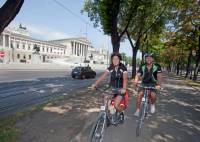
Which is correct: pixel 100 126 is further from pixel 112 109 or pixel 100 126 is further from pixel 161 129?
pixel 161 129

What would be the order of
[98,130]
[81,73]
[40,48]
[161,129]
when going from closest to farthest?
[98,130] → [161,129] → [81,73] → [40,48]

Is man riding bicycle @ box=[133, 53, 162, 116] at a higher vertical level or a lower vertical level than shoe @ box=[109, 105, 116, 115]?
higher

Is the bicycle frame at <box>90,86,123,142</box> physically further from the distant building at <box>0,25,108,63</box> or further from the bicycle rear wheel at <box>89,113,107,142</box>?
the distant building at <box>0,25,108,63</box>

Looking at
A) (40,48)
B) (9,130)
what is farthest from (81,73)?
(40,48)

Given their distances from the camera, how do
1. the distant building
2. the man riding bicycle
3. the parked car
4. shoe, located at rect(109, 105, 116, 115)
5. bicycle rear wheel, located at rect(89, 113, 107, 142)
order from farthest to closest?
the distant building → the parked car → the man riding bicycle → shoe, located at rect(109, 105, 116, 115) → bicycle rear wheel, located at rect(89, 113, 107, 142)

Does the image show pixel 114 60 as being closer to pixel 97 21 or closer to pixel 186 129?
pixel 186 129

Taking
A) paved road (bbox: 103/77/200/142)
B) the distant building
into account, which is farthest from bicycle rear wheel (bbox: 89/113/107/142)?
the distant building

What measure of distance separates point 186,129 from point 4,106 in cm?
713

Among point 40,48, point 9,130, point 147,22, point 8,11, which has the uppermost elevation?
point 40,48

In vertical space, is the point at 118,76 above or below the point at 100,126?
above

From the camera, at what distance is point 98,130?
188 inches

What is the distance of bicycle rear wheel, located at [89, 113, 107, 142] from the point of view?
15.5ft

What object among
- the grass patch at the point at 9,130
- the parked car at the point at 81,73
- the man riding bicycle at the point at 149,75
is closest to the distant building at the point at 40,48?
the parked car at the point at 81,73

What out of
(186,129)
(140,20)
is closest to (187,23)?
(140,20)
